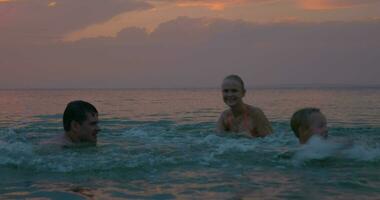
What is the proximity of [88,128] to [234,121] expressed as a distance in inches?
127

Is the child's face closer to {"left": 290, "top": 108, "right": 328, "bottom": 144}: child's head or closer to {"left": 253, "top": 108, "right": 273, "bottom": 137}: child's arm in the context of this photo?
{"left": 290, "top": 108, "right": 328, "bottom": 144}: child's head

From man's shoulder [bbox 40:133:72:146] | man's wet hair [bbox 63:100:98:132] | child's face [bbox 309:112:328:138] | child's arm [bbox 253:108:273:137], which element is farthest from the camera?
child's arm [bbox 253:108:273:137]

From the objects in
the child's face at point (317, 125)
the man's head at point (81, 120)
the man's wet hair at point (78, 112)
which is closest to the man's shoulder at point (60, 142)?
the man's head at point (81, 120)

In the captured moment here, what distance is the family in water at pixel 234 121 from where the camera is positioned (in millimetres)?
6074

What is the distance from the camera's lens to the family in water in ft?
19.9

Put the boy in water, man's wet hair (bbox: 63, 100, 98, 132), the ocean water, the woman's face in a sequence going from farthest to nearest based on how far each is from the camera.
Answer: the boy in water → the woman's face → man's wet hair (bbox: 63, 100, 98, 132) → the ocean water

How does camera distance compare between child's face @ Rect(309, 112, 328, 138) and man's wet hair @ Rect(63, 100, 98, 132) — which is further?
man's wet hair @ Rect(63, 100, 98, 132)

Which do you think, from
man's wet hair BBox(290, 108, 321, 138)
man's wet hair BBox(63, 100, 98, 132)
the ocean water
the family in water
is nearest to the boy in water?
the family in water

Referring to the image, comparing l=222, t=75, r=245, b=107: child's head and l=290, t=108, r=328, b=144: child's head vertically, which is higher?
l=222, t=75, r=245, b=107: child's head

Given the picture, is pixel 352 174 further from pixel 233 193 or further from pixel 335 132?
pixel 335 132

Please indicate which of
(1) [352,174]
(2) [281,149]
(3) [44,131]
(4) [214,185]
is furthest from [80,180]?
(3) [44,131]

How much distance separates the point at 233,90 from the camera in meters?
8.66

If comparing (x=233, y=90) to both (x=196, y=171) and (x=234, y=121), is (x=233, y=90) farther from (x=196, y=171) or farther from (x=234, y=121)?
(x=196, y=171)

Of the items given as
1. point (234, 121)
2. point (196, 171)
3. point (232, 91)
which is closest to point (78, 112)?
point (196, 171)
